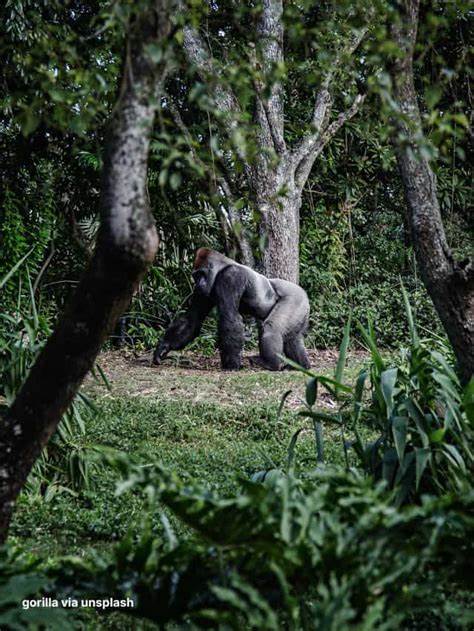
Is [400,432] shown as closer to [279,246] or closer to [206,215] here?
[279,246]

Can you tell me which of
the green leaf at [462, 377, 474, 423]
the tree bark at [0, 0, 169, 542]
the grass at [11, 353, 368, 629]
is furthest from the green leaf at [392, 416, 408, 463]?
the tree bark at [0, 0, 169, 542]

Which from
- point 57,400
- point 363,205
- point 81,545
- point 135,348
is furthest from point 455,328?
point 363,205

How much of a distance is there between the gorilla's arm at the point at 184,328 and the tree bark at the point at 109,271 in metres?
5.75

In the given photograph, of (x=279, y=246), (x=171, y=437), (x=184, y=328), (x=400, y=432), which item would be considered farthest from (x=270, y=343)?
(x=400, y=432)

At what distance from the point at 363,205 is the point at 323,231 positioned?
142cm

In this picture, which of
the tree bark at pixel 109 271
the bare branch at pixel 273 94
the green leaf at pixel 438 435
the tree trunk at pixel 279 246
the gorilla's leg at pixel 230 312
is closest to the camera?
the tree bark at pixel 109 271

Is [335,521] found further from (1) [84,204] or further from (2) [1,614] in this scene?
(1) [84,204]

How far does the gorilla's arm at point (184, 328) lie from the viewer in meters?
7.84

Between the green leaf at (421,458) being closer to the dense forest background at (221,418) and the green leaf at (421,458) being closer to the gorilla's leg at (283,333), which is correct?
the dense forest background at (221,418)

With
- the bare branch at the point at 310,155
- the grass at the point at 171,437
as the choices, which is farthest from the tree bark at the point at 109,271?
the bare branch at the point at 310,155

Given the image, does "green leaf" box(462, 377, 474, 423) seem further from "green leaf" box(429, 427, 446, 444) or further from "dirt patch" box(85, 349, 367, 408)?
"dirt patch" box(85, 349, 367, 408)

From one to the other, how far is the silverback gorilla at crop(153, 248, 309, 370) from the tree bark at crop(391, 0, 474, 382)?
4.54 m

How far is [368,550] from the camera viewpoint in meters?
1.60

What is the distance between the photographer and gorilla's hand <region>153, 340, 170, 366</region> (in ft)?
25.6
